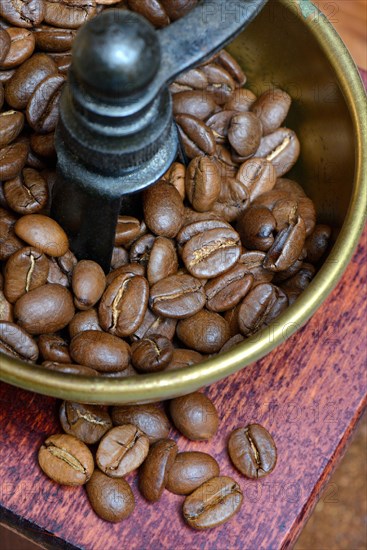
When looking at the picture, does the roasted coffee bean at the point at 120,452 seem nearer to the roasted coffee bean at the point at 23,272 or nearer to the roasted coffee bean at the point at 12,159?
the roasted coffee bean at the point at 23,272

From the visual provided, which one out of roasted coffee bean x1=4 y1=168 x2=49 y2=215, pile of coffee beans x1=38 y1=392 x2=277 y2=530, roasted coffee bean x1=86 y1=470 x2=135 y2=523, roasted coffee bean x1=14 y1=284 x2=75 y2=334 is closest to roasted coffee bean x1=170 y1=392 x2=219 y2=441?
pile of coffee beans x1=38 y1=392 x2=277 y2=530

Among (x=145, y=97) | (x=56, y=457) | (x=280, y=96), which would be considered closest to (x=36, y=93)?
(x=145, y=97)

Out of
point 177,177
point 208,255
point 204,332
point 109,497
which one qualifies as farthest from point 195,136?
point 109,497

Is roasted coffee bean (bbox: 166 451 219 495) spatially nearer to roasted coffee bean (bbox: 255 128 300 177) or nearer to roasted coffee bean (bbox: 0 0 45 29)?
roasted coffee bean (bbox: 255 128 300 177)

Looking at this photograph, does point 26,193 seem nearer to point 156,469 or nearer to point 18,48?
point 18,48

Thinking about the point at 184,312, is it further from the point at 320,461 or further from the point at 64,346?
the point at 320,461

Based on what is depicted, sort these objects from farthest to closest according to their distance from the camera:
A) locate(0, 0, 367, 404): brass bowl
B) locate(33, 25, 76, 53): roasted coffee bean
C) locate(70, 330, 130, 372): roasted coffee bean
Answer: locate(33, 25, 76, 53): roasted coffee bean < locate(70, 330, 130, 372): roasted coffee bean < locate(0, 0, 367, 404): brass bowl
